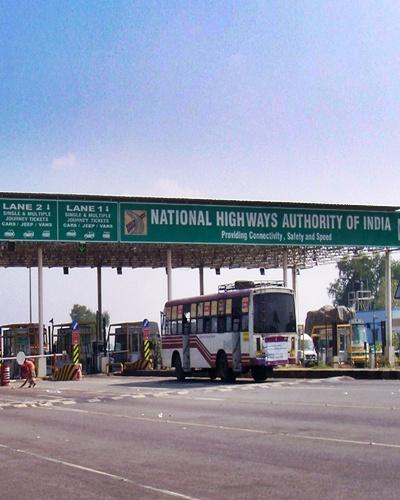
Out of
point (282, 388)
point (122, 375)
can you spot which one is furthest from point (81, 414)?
point (122, 375)

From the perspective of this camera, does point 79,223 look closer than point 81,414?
No

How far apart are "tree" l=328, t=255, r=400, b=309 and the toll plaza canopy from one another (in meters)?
78.1

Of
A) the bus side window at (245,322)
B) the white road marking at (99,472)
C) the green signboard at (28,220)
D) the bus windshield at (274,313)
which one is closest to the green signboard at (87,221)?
the green signboard at (28,220)

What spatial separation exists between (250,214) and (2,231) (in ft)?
38.9

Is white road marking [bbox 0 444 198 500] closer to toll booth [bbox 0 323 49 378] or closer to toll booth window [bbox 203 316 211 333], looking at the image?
toll booth window [bbox 203 316 211 333]

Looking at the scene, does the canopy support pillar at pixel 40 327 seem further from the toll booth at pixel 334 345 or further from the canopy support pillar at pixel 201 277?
the toll booth at pixel 334 345

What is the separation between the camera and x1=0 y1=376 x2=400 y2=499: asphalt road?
9789 millimetres

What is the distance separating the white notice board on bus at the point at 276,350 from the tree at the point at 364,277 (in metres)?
93.1

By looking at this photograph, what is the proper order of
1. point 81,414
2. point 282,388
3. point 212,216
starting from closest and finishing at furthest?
point 81,414
point 282,388
point 212,216

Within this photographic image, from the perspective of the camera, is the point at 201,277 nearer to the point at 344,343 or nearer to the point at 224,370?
the point at 344,343

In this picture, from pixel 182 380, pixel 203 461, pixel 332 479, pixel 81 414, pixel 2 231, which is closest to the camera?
pixel 332 479

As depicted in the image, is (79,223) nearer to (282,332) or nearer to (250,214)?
(250,214)

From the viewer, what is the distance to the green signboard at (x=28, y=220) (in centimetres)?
3988

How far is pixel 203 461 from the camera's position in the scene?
1184 cm
